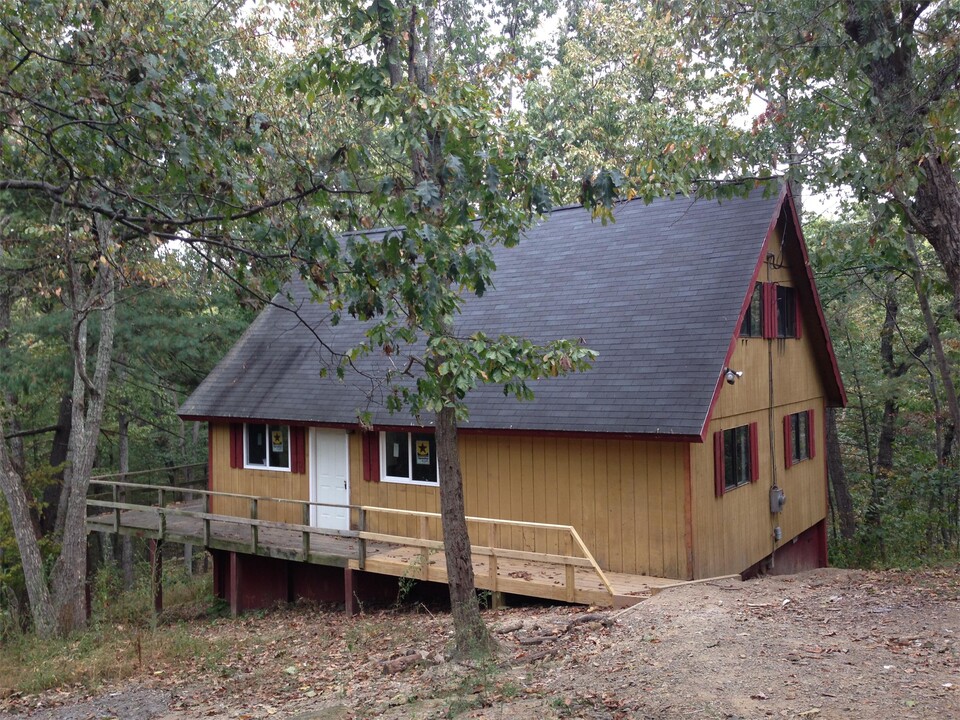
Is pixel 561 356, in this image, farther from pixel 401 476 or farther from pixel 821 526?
pixel 821 526

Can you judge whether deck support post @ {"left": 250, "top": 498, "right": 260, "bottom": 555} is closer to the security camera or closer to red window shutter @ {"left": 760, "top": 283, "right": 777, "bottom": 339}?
the security camera

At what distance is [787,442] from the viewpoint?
15.7 m

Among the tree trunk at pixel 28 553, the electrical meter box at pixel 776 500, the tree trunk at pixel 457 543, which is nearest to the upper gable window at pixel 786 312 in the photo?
the electrical meter box at pixel 776 500

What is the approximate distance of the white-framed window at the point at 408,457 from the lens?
14.4 m

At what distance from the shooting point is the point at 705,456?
39.8ft

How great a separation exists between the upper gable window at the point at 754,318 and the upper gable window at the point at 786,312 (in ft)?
3.70

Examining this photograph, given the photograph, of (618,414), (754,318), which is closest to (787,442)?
(754,318)

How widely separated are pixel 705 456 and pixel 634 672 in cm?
526

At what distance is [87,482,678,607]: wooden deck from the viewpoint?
1113cm

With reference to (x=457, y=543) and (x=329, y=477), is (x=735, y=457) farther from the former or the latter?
(x=329, y=477)

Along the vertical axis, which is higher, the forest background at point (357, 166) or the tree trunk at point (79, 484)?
the forest background at point (357, 166)

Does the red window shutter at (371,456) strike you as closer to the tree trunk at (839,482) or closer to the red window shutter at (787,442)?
the red window shutter at (787,442)

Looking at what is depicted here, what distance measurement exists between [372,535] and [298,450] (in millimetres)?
3376

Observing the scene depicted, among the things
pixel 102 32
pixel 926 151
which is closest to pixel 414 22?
pixel 102 32
